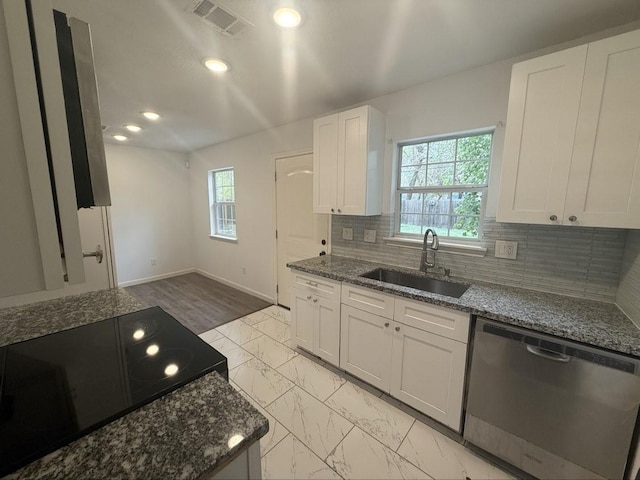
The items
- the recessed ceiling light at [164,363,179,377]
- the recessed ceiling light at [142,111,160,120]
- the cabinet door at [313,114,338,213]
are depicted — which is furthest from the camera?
the recessed ceiling light at [142,111,160,120]

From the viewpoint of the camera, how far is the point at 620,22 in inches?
55.7

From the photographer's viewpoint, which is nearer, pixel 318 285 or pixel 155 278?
pixel 318 285

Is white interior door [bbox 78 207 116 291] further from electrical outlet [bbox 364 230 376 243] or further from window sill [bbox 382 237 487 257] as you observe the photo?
window sill [bbox 382 237 487 257]

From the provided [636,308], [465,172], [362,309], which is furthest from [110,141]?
[636,308]

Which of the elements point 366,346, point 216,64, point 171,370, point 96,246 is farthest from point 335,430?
point 96,246

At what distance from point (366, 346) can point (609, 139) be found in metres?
1.83

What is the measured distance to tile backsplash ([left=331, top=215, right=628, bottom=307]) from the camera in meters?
1.53

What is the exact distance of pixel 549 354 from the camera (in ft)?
4.19

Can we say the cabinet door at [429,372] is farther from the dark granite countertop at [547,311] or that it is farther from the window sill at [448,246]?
the window sill at [448,246]

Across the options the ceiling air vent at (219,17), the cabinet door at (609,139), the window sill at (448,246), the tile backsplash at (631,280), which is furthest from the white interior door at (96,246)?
the tile backsplash at (631,280)

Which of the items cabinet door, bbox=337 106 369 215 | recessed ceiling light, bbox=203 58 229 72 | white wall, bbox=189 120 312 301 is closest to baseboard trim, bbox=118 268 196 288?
white wall, bbox=189 120 312 301

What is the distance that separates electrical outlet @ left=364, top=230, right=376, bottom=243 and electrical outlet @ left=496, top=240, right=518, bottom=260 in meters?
0.99

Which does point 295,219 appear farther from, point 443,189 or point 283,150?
point 443,189

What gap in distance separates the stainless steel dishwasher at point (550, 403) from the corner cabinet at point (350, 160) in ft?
4.20
